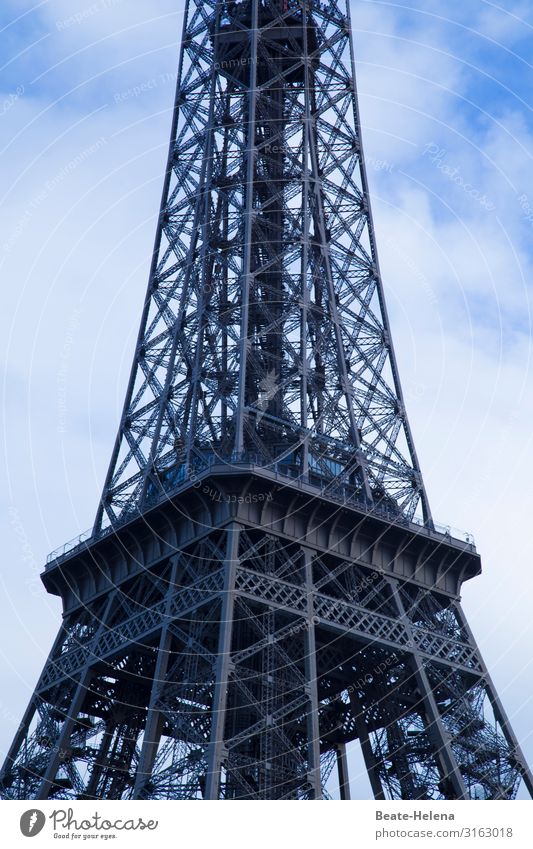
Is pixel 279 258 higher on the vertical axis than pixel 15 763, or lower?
higher

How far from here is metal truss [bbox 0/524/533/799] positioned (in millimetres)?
59688

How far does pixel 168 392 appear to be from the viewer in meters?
76.4

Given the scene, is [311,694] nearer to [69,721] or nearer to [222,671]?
[222,671]

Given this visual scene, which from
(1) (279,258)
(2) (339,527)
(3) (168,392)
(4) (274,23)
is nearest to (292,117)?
(4) (274,23)

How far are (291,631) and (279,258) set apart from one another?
903 inches

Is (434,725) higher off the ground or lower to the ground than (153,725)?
lower

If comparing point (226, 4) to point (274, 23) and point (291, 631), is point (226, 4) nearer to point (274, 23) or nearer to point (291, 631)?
point (274, 23)

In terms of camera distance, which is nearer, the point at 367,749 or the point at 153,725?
the point at 153,725
